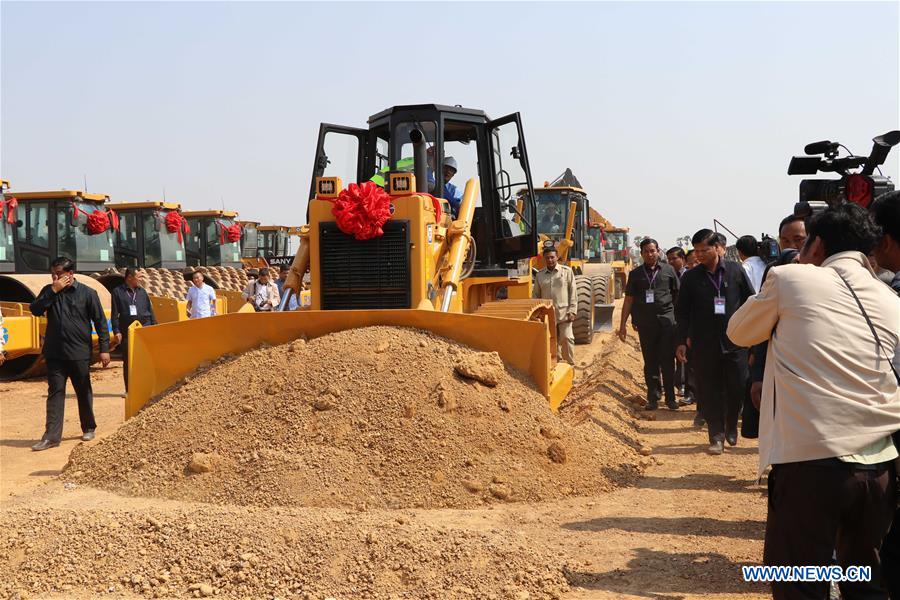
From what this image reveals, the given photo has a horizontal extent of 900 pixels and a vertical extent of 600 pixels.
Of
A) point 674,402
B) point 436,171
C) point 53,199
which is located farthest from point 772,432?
point 53,199

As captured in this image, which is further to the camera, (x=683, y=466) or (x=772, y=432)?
(x=683, y=466)

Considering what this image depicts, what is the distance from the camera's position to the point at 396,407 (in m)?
5.56

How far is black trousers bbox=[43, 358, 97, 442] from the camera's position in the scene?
791 cm

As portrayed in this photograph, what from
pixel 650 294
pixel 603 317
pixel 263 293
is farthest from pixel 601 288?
pixel 650 294

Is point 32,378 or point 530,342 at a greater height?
point 530,342

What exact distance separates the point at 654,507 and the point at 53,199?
13.6m

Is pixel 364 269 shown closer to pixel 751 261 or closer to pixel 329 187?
pixel 329 187

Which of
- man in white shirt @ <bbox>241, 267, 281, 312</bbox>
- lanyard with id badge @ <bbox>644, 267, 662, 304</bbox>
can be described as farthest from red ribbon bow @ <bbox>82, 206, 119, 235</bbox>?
lanyard with id badge @ <bbox>644, 267, 662, 304</bbox>

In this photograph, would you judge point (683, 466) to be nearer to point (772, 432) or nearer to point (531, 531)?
point (531, 531)

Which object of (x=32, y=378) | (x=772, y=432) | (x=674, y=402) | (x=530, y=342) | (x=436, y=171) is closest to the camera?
(x=772, y=432)

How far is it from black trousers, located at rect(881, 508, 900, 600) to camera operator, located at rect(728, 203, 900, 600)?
235 millimetres

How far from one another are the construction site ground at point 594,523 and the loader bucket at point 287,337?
1021mm

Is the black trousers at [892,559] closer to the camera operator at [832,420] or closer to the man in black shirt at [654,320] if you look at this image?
the camera operator at [832,420]

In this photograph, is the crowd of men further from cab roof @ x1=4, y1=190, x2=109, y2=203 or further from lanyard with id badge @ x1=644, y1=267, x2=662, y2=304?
cab roof @ x1=4, y1=190, x2=109, y2=203
